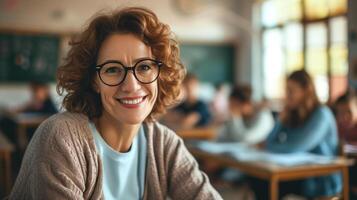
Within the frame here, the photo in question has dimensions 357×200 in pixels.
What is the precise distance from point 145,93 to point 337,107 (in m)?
3.02

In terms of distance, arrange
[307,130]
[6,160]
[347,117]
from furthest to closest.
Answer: [347,117] → [6,160] → [307,130]

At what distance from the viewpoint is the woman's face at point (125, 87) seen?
105 centimetres

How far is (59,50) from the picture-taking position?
6.88 metres

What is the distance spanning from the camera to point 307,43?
6.45 metres

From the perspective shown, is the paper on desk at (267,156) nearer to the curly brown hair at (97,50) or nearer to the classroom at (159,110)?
the classroom at (159,110)

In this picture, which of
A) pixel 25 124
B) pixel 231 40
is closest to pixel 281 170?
pixel 25 124

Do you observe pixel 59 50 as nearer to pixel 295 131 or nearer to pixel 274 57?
pixel 274 57

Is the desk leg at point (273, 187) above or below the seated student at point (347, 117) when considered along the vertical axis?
below

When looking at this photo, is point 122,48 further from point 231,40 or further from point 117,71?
point 231,40

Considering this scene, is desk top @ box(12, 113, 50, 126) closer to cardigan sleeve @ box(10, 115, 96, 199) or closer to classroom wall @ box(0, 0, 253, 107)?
classroom wall @ box(0, 0, 253, 107)

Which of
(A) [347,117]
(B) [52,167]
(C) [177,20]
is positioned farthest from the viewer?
(C) [177,20]

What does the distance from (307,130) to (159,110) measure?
1.58 m

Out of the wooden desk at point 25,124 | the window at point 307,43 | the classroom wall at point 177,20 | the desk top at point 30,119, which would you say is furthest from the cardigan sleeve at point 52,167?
the classroom wall at point 177,20

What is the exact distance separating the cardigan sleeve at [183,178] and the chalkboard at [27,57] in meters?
5.89
